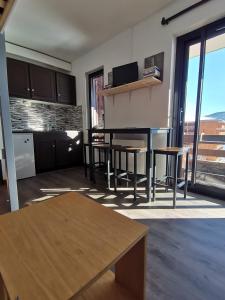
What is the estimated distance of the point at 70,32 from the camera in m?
A: 2.90

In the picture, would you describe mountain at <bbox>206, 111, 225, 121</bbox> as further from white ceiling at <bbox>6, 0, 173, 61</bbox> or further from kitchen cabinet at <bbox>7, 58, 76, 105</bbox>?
kitchen cabinet at <bbox>7, 58, 76, 105</bbox>

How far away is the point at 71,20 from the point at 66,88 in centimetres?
154

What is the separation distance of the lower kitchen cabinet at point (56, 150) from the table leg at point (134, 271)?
2969 millimetres

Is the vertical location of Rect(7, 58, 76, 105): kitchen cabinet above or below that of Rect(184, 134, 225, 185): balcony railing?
above

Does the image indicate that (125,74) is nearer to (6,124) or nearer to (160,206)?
(6,124)

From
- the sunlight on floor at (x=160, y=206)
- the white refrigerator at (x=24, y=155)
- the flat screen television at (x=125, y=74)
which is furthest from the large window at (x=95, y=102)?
the sunlight on floor at (x=160, y=206)

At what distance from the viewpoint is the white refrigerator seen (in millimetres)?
2943

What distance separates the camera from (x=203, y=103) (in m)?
2.24

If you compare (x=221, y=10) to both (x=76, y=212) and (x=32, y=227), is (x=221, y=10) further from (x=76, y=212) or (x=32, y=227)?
(x=32, y=227)

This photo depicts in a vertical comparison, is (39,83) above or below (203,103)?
above

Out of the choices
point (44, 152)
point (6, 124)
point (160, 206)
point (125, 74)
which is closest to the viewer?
point (6, 124)

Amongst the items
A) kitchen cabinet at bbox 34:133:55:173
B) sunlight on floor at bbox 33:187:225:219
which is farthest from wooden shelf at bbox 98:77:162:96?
sunlight on floor at bbox 33:187:225:219

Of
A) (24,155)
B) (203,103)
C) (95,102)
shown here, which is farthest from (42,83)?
(203,103)

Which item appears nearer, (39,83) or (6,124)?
(6,124)
